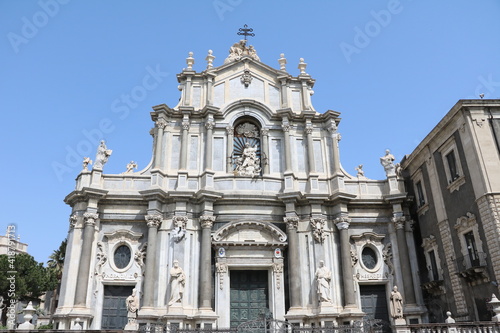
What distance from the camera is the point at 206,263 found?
18.4 meters

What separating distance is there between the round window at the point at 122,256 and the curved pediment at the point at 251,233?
172 inches

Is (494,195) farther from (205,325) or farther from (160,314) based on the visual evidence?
(160,314)

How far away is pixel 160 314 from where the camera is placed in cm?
1766

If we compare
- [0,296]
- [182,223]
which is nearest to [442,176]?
[182,223]

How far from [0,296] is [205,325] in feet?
78.9

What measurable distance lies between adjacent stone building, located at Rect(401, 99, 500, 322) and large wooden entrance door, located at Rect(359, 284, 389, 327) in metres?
1.94

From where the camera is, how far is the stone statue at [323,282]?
58.9ft

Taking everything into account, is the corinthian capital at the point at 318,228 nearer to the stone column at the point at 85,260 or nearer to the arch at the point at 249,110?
the arch at the point at 249,110

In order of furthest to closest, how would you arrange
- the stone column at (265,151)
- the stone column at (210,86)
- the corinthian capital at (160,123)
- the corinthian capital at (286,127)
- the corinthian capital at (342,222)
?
the stone column at (210,86) → the corinthian capital at (286,127) → the stone column at (265,151) → the corinthian capital at (160,123) → the corinthian capital at (342,222)

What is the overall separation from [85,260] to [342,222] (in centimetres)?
1195

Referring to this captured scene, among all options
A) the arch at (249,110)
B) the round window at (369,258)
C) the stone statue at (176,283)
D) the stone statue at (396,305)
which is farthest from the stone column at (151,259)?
the stone statue at (396,305)

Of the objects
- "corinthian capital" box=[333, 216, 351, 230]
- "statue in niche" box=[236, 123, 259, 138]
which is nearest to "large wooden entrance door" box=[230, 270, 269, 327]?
"corinthian capital" box=[333, 216, 351, 230]

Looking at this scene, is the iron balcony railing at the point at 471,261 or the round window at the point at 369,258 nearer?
the iron balcony railing at the point at 471,261

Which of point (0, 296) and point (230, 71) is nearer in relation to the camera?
point (230, 71)
